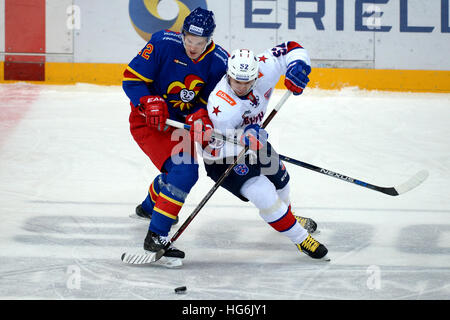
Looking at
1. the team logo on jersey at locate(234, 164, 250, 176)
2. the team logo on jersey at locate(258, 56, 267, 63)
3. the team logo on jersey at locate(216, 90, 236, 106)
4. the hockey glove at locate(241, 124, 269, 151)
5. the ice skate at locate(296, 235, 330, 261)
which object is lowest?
the ice skate at locate(296, 235, 330, 261)

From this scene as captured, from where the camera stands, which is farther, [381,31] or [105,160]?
[381,31]

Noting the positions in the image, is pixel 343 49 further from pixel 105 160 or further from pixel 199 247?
pixel 199 247

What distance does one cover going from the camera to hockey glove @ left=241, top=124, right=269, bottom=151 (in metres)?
2.67

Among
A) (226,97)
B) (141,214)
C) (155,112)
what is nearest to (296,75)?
(226,97)

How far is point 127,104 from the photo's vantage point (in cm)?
516

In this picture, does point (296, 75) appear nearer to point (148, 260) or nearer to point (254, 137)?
point (254, 137)

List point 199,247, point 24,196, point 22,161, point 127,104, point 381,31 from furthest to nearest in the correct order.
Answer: point 381,31 → point 127,104 → point 22,161 → point 24,196 → point 199,247

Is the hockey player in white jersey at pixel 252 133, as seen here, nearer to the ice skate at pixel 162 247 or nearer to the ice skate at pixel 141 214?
the ice skate at pixel 162 247

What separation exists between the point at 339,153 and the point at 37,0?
282 cm

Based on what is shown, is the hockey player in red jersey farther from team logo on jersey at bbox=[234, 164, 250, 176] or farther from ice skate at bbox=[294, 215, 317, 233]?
ice skate at bbox=[294, 215, 317, 233]

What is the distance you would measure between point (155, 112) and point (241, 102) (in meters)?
0.32

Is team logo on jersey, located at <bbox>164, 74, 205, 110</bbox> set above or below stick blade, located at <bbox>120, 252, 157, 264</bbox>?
above

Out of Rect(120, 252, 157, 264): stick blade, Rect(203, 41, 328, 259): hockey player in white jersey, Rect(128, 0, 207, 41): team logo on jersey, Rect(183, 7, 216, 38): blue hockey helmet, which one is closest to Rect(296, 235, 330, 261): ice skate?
Rect(203, 41, 328, 259): hockey player in white jersey

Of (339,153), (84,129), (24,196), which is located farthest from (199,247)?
(84,129)
